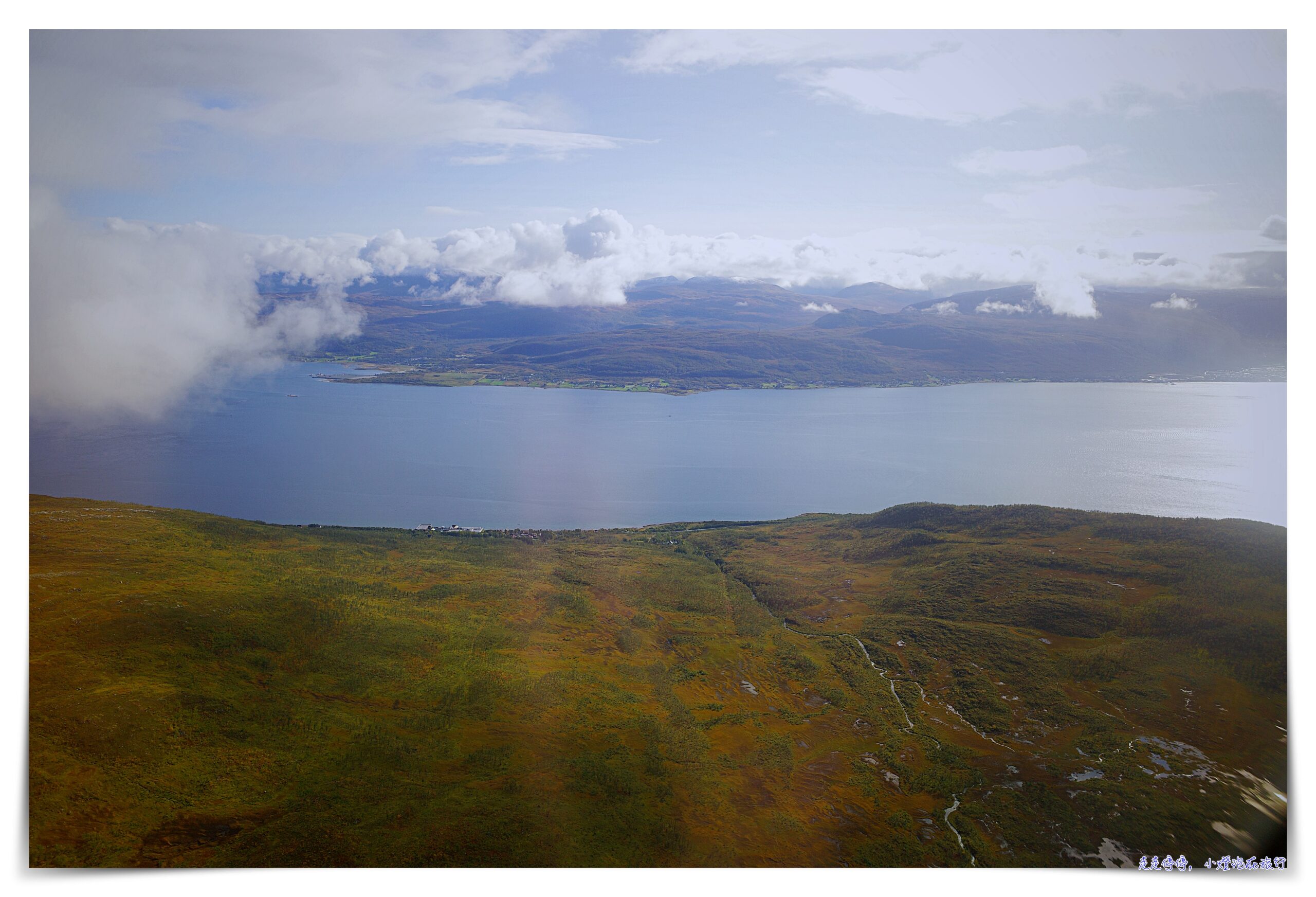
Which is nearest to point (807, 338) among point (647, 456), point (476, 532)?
point (647, 456)

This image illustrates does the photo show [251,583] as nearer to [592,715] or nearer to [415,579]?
[415,579]

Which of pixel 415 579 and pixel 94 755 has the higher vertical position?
pixel 415 579

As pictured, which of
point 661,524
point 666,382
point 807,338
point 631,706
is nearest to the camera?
point 631,706

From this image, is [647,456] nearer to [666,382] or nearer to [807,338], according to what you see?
[666,382]

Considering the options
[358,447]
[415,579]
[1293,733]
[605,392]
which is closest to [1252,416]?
[1293,733]

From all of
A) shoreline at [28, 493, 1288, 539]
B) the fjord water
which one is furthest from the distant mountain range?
shoreline at [28, 493, 1288, 539]

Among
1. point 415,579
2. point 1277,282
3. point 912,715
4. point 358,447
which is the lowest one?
point 912,715
